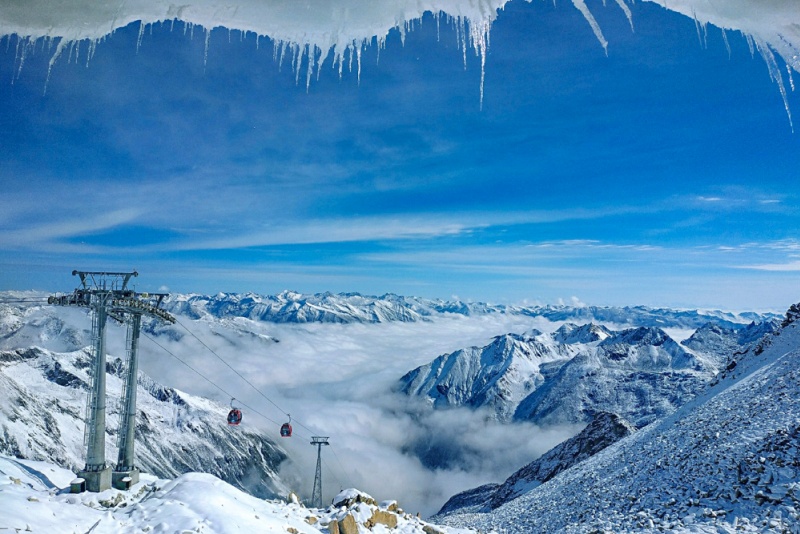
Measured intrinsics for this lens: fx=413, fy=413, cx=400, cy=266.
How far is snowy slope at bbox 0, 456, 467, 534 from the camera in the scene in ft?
42.4

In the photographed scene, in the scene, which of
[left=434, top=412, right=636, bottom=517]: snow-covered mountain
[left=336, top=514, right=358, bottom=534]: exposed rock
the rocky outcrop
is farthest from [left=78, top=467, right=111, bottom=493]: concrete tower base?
[left=434, top=412, right=636, bottom=517]: snow-covered mountain

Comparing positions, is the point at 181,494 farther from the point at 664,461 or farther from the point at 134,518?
the point at 664,461

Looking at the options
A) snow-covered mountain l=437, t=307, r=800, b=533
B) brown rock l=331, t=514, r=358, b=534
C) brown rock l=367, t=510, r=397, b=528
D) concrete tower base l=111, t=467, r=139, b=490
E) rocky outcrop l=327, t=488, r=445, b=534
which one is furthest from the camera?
concrete tower base l=111, t=467, r=139, b=490

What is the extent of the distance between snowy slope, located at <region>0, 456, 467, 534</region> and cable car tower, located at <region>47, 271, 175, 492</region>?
193 cm

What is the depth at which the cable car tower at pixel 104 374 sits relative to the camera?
24031 millimetres

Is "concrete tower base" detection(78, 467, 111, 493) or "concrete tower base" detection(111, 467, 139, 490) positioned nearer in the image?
"concrete tower base" detection(78, 467, 111, 493)

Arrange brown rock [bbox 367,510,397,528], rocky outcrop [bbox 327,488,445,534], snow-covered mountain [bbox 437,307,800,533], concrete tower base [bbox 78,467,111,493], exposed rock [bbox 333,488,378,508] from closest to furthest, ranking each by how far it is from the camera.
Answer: rocky outcrop [bbox 327,488,445,534], snow-covered mountain [bbox 437,307,800,533], brown rock [bbox 367,510,397,528], exposed rock [bbox 333,488,378,508], concrete tower base [bbox 78,467,111,493]

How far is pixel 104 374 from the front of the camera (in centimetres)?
2489

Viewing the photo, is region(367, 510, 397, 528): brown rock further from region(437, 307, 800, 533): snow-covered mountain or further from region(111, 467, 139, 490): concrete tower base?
region(111, 467, 139, 490): concrete tower base

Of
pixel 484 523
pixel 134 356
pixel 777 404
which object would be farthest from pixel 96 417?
pixel 777 404

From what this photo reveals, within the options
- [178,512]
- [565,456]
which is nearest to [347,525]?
[178,512]

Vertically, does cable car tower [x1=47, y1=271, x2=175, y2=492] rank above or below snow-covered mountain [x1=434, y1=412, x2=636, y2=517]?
above

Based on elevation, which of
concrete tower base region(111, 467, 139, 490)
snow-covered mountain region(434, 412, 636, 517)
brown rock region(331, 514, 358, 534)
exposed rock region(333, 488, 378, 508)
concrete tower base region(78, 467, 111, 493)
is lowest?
snow-covered mountain region(434, 412, 636, 517)

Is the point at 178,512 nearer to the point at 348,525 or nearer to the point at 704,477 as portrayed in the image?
the point at 348,525
